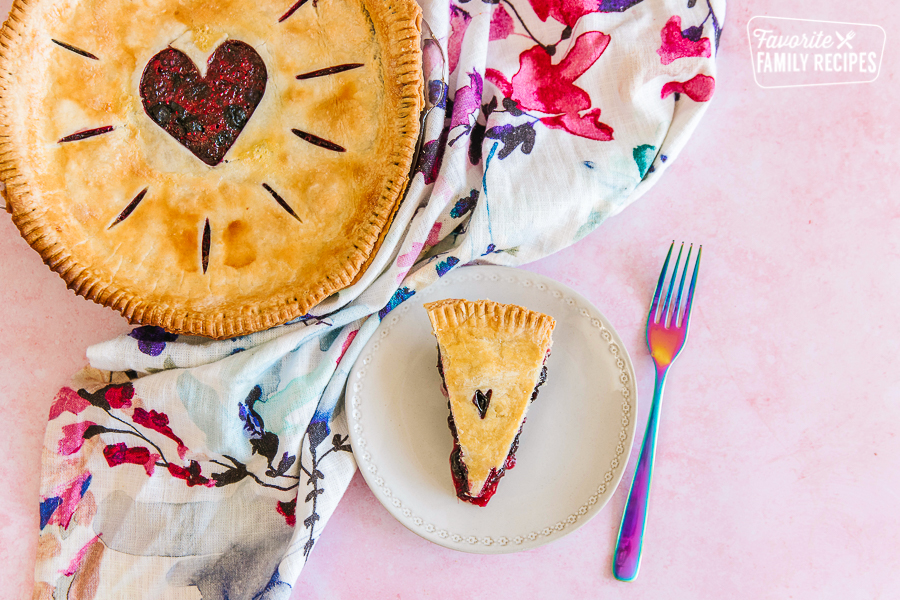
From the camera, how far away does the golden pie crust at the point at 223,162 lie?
1608mm

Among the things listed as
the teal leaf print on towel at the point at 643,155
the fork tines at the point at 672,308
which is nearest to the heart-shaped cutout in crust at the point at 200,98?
the teal leaf print on towel at the point at 643,155

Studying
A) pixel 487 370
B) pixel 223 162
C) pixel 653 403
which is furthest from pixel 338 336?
pixel 653 403

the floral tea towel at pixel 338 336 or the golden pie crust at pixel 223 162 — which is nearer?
the golden pie crust at pixel 223 162

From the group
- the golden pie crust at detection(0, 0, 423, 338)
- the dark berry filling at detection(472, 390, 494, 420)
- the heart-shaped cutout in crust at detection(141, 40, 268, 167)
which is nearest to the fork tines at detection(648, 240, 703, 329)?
the dark berry filling at detection(472, 390, 494, 420)

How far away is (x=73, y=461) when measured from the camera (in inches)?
71.7

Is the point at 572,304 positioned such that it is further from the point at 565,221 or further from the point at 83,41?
the point at 83,41

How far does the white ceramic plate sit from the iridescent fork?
0.42ft

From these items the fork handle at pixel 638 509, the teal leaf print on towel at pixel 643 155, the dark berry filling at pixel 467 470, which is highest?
the teal leaf print on towel at pixel 643 155

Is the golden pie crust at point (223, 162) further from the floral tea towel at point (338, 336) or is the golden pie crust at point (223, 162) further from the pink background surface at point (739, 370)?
the pink background surface at point (739, 370)

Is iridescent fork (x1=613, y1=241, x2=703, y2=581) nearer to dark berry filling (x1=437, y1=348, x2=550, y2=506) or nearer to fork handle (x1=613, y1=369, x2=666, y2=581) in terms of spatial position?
fork handle (x1=613, y1=369, x2=666, y2=581)

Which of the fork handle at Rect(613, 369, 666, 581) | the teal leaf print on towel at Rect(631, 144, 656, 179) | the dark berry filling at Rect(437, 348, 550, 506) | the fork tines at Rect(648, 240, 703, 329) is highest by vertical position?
the teal leaf print on towel at Rect(631, 144, 656, 179)

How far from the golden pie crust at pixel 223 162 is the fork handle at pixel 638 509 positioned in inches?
38.9

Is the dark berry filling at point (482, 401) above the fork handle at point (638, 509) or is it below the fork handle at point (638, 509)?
above

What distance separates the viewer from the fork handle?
71.5 inches
